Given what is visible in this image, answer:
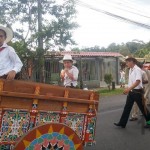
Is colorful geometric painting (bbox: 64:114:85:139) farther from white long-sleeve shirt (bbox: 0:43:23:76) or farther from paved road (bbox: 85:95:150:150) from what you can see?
paved road (bbox: 85:95:150:150)

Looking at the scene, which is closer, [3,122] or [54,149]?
[3,122]

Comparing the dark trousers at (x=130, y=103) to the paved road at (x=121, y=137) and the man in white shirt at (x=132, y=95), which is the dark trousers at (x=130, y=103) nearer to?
the man in white shirt at (x=132, y=95)

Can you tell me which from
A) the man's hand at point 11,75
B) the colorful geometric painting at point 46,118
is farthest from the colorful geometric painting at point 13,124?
the man's hand at point 11,75

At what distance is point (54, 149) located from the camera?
12.9ft

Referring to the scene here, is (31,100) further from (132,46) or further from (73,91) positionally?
(132,46)

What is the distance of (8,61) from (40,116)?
806 millimetres

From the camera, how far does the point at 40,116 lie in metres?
4.02

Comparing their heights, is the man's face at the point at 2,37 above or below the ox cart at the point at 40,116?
above

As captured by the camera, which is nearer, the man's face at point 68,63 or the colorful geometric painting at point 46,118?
the colorful geometric painting at point 46,118

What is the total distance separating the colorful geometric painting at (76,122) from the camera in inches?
169

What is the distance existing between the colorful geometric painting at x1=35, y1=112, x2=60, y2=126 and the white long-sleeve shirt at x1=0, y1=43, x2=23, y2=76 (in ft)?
2.03

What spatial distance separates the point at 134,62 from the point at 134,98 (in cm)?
83

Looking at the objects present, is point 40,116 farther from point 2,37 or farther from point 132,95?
point 132,95

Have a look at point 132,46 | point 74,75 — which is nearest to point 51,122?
point 74,75
